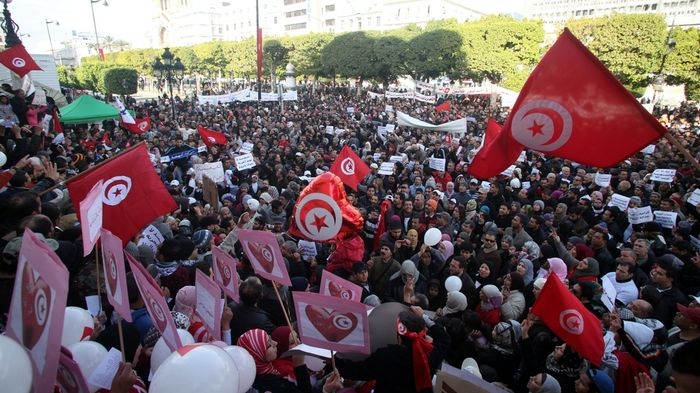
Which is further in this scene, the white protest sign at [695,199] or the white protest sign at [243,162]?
the white protest sign at [243,162]

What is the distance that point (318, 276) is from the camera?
5332 mm

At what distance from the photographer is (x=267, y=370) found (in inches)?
109

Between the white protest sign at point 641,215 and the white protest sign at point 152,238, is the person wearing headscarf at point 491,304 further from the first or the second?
the white protest sign at point 641,215

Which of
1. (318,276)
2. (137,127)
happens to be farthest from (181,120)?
(318,276)

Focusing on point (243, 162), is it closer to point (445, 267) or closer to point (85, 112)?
point (445, 267)

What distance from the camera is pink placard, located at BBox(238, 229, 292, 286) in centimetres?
356

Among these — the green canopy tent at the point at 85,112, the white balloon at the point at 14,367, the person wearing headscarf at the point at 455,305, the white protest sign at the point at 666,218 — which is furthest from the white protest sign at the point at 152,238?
the green canopy tent at the point at 85,112

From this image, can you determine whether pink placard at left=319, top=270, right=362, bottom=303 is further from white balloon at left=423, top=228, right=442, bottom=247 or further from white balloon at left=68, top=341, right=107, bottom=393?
white balloon at left=423, top=228, right=442, bottom=247

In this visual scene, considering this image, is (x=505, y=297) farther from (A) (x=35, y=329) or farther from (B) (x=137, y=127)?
(B) (x=137, y=127)

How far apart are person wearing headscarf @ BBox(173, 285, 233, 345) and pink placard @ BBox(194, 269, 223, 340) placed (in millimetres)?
87

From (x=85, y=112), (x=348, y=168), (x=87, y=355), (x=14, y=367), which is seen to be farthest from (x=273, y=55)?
(x=14, y=367)

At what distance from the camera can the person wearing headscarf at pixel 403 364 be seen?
2803 millimetres

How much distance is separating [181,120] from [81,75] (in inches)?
1772

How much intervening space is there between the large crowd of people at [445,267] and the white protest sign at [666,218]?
0.23 meters
